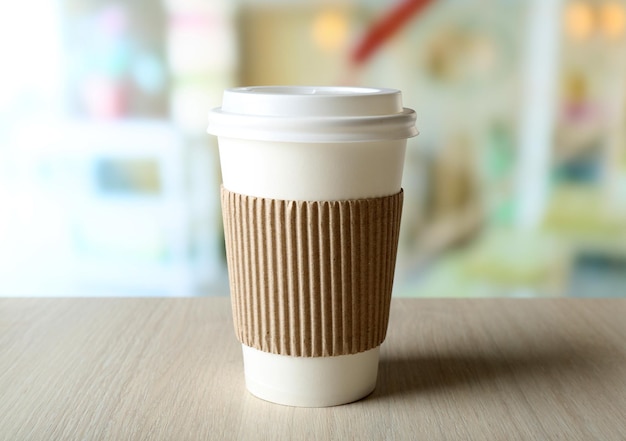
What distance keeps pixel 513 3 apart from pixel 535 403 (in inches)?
65.2

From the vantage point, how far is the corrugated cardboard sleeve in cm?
51

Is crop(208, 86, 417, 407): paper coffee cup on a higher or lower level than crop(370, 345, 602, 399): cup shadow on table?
higher

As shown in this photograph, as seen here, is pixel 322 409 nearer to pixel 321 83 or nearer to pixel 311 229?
pixel 311 229

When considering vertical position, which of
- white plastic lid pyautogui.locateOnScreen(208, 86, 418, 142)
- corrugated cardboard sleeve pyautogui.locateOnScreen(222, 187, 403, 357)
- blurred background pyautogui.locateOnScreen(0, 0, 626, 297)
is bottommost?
blurred background pyautogui.locateOnScreen(0, 0, 626, 297)

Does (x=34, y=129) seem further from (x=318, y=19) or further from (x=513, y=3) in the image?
(x=513, y=3)

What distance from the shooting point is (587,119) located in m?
2.02

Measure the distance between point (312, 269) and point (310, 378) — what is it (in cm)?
8

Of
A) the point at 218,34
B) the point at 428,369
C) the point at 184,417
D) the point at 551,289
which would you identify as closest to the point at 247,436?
the point at 184,417

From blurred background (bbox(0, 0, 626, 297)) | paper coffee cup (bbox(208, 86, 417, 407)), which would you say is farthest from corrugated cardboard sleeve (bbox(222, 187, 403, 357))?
blurred background (bbox(0, 0, 626, 297))

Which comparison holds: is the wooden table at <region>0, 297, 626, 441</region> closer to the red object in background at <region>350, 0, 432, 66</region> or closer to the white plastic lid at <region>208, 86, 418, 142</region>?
the white plastic lid at <region>208, 86, 418, 142</region>

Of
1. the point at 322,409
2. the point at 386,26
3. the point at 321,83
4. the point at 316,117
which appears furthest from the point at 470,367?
the point at 386,26

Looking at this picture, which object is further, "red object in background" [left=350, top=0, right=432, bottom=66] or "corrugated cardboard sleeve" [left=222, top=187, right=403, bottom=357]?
"red object in background" [left=350, top=0, right=432, bottom=66]

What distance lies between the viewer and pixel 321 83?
6.47ft

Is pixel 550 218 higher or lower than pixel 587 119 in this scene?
lower
